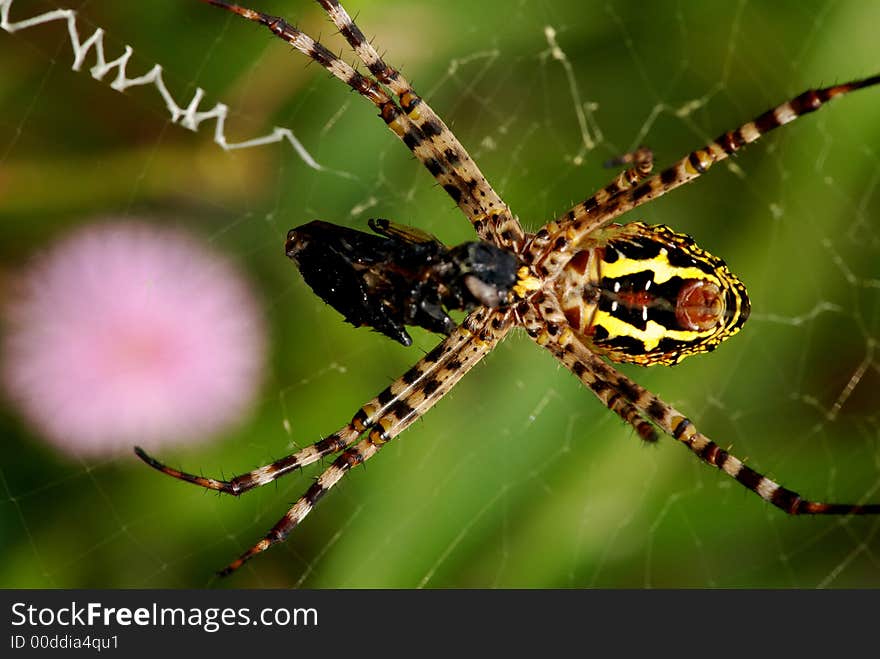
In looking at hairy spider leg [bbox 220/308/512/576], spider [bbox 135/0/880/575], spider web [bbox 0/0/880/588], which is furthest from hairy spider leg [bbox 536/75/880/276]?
spider web [bbox 0/0/880/588]

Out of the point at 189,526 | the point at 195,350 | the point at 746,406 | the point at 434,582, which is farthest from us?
the point at 746,406

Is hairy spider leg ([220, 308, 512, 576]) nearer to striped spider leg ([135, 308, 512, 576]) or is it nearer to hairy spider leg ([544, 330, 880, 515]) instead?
striped spider leg ([135, 308, 512, 576])

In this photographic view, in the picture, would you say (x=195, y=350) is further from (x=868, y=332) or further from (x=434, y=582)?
(x=868, y=332)

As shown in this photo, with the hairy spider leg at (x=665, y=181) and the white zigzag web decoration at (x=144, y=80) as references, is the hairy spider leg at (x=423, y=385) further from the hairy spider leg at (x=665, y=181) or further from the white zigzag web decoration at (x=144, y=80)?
the white zigzag web decoration at (x=144, y=80)

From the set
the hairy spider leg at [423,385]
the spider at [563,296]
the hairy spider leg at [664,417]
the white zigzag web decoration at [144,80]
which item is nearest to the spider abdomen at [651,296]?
the spider at [563,296]

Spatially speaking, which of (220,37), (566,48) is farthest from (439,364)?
(566,48)

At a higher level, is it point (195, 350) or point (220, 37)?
point (220, 37)

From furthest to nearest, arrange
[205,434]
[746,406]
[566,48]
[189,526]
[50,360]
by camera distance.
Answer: [746,406] < [566,48] < [189,526] < [205,434] < [50,360]
